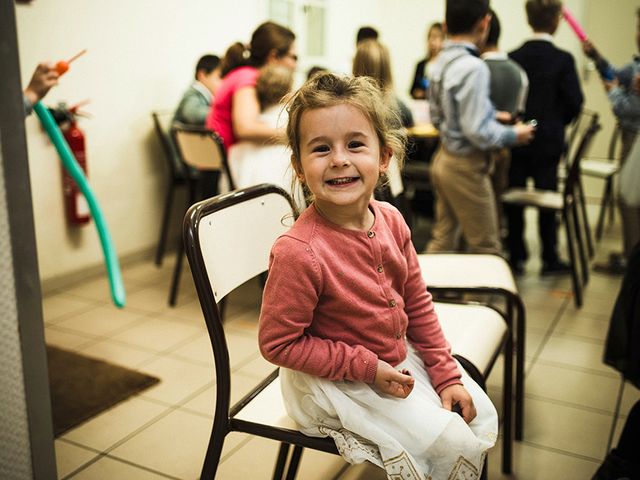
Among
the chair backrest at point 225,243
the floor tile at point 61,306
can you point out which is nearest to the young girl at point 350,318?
the chair backrest at point 225,243

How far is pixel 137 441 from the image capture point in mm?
1910

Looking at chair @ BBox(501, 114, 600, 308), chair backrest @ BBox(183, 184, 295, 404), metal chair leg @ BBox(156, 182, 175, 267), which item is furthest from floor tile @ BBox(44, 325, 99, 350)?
chair @ BBox(501, 114, 600, 308)

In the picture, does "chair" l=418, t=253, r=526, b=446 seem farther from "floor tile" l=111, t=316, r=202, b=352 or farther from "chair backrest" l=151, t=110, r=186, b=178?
"chair backrest" l=151, t=110, r=186, b=178

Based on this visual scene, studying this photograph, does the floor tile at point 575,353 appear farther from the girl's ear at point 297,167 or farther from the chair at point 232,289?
the girl's ear at point 297,167

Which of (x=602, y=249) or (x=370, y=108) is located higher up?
(x=370, y=108)

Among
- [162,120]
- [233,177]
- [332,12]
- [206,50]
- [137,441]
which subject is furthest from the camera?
[332,12]

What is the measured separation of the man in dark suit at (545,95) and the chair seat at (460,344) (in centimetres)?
202

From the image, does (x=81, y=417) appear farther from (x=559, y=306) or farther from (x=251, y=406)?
(x=559, y=306)

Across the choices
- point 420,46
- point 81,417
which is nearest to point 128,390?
point 81,417

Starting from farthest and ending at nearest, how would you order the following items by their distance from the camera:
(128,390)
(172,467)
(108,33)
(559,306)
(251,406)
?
1. (108,33)
2. (559,306)
3. (128,390)
4. (172,467)
5. (251,406)

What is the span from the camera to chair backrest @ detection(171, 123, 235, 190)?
2.65 metres

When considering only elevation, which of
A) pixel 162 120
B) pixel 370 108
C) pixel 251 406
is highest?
pixel 370 108

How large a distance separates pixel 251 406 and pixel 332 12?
5.08 m

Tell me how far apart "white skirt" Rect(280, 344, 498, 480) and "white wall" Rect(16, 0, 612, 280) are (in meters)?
2.37
